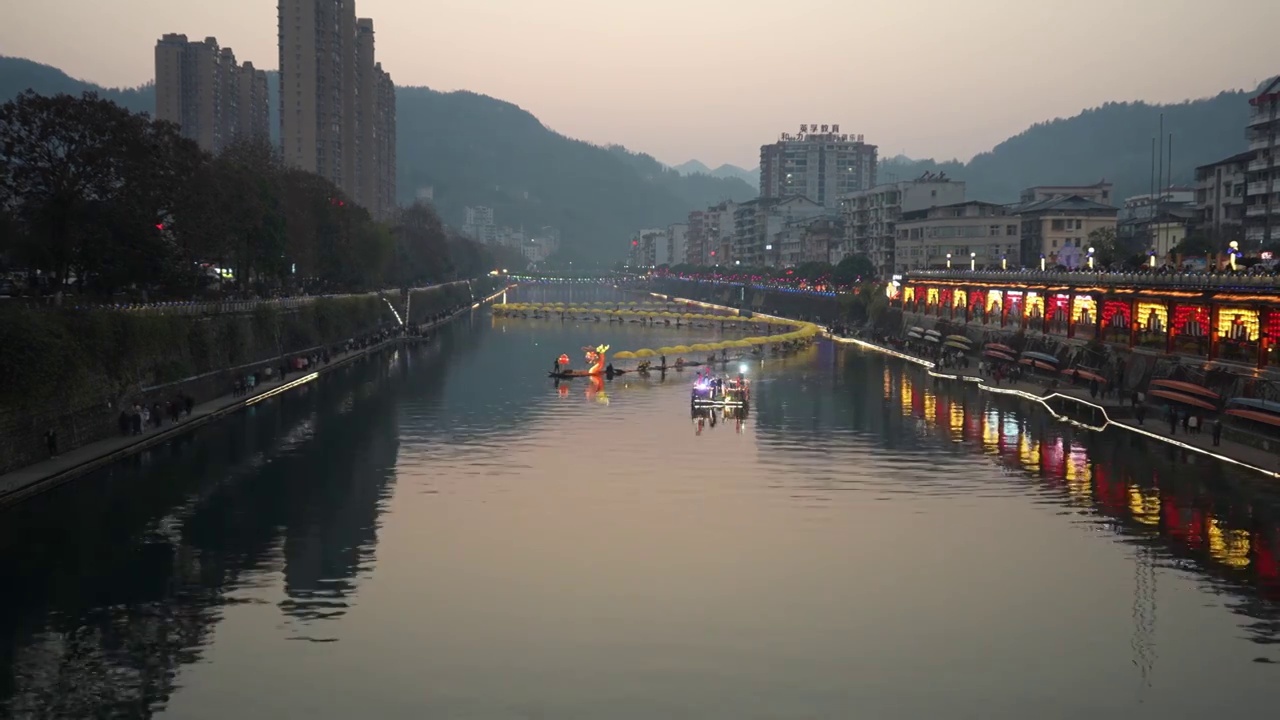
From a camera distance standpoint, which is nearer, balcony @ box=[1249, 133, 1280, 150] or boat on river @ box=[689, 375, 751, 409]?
boat on river @ box=[689, 375, 751, 409]

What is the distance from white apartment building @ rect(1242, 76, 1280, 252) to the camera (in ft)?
329

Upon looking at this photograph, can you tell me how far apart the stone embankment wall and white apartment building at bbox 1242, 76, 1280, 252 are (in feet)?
262

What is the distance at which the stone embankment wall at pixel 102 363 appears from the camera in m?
43.1

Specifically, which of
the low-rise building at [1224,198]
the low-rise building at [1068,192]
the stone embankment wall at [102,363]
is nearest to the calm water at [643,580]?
the stone embankment wall at [102,363]

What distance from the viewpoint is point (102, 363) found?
169 feet

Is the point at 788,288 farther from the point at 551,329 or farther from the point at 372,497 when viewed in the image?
the point at 372,497

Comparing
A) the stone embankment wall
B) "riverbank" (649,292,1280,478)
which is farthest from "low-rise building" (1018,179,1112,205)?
the stone embankment wall

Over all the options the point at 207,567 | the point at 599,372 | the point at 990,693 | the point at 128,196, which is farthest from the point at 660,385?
the point at 990,693

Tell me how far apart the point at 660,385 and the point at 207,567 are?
5298cm

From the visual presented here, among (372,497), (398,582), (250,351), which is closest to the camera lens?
(398,582)

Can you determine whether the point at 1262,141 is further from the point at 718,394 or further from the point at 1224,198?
the point at 718,394

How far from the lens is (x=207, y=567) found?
3353 cm

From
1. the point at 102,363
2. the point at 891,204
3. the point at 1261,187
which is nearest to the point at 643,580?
the point at 102,363

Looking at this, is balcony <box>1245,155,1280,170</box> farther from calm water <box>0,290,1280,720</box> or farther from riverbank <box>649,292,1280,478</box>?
calm water <box>0,290,1280,720</box>
